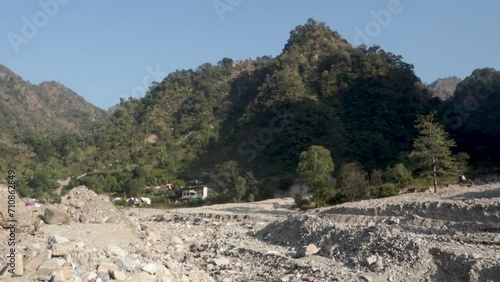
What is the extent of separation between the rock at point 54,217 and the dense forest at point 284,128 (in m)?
26.0

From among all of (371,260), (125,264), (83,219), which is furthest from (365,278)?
(83,219)

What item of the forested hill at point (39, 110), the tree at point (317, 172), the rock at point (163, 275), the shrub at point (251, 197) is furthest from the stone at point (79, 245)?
the forested hill at point (39, 110)

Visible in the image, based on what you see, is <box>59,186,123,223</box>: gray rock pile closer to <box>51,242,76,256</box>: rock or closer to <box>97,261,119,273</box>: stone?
<box>51,242,76,256</box>: rock

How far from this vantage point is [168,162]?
61.6 meters

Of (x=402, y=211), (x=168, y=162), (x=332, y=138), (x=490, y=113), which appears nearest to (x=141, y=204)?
(x=168, y=162)

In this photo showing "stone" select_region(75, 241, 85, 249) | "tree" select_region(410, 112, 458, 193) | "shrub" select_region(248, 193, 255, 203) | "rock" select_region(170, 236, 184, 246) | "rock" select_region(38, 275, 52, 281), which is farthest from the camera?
"shrub" select_region(248, 193, 255, 203)

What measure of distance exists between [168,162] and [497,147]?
38806 mm

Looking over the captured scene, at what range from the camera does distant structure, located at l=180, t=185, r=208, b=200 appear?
48706 millimetres

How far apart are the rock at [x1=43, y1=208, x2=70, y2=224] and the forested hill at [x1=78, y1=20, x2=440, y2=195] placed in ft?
101

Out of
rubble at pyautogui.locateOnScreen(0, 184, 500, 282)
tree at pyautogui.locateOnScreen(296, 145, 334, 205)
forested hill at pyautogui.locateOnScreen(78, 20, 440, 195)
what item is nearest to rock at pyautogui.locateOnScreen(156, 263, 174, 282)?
rubble at pyautogui.locateOnScreen(0, 184, 500, 282)

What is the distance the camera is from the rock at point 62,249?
9.21 meters

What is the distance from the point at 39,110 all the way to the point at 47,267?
9218cm

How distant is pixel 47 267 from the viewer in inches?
329

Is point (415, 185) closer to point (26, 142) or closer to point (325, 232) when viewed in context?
point (325, 232)
